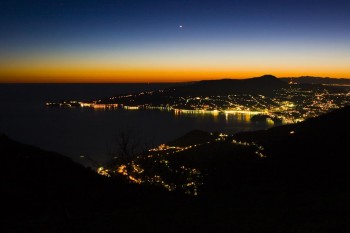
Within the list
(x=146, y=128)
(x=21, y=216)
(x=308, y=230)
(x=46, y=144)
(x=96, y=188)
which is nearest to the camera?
(x=308, y=230)

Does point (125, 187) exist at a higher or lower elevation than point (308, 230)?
lower

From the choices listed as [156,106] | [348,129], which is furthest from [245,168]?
[156,106]

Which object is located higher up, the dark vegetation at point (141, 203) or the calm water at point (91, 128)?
the dark vegetation at point (141, 203)

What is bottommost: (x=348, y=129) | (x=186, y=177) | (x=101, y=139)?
(x=101, y=139)

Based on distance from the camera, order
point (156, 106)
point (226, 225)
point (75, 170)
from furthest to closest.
Answer: point (156, 106)
point (75, 170)
point (226, 225)

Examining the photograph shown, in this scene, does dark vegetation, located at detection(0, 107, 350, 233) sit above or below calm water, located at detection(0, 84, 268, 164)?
above

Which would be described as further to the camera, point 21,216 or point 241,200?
point 241,200

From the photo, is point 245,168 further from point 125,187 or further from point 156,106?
point 156,106

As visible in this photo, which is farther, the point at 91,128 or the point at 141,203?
the point at 91,128

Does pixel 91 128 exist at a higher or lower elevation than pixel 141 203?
lower

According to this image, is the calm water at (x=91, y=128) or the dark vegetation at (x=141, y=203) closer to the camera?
the dark vegetation at (x=141, y=203)

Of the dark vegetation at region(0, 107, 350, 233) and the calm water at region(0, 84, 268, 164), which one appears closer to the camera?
the dark vegetation at region(0, 107, 350, 233)
